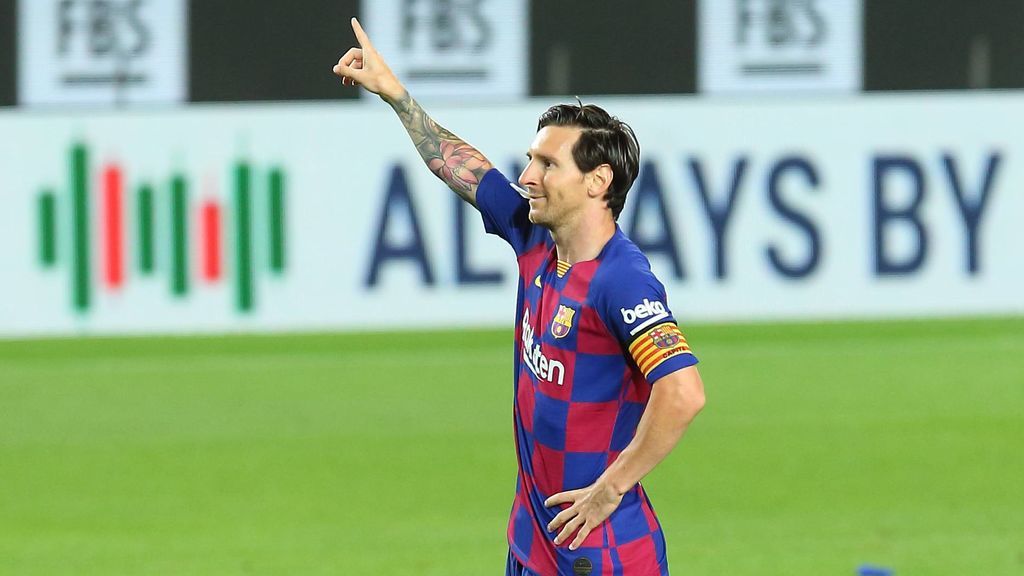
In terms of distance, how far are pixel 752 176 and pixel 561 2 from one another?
1.84 metres

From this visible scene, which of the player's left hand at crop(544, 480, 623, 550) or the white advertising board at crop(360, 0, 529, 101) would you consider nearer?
the player's left hand at crop(544, 480, 623, 550)

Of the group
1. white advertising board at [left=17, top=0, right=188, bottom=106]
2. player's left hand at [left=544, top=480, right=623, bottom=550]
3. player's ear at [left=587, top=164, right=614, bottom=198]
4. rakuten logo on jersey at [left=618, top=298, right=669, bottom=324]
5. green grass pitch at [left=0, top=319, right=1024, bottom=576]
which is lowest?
green grass pitch at [left=0, top=319, right=1024, bottom=576]

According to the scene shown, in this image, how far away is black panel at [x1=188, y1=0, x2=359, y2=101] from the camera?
1197 cm

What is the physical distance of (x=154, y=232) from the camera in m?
11.8

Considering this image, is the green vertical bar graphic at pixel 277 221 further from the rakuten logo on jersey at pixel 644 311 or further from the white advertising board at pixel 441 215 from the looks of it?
the rakuten logo on jersey at pixel 644 311

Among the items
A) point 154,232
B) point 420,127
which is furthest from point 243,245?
point 420,127

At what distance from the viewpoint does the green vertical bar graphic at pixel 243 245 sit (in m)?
11.8

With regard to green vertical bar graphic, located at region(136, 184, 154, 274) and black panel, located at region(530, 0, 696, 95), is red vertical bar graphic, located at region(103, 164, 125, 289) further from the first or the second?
black panel, located at region(530, 0, 696, 95)

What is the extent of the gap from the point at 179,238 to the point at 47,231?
0.88 metres

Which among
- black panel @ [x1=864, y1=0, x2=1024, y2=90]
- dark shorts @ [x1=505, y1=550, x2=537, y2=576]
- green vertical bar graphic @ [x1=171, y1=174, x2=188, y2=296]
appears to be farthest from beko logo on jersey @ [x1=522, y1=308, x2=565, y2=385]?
black panel @ [x1=864, y1=0, x2=1024, y2=90]

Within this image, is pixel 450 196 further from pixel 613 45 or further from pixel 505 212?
pixel 505 212

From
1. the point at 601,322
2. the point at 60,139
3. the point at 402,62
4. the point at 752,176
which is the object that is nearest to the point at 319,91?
the point at 402,62

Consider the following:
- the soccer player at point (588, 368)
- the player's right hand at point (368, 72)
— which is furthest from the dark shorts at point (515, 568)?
the player's right hand at point (368, 72)

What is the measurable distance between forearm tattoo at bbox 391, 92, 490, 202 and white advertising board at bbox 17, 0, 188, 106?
7.76m
